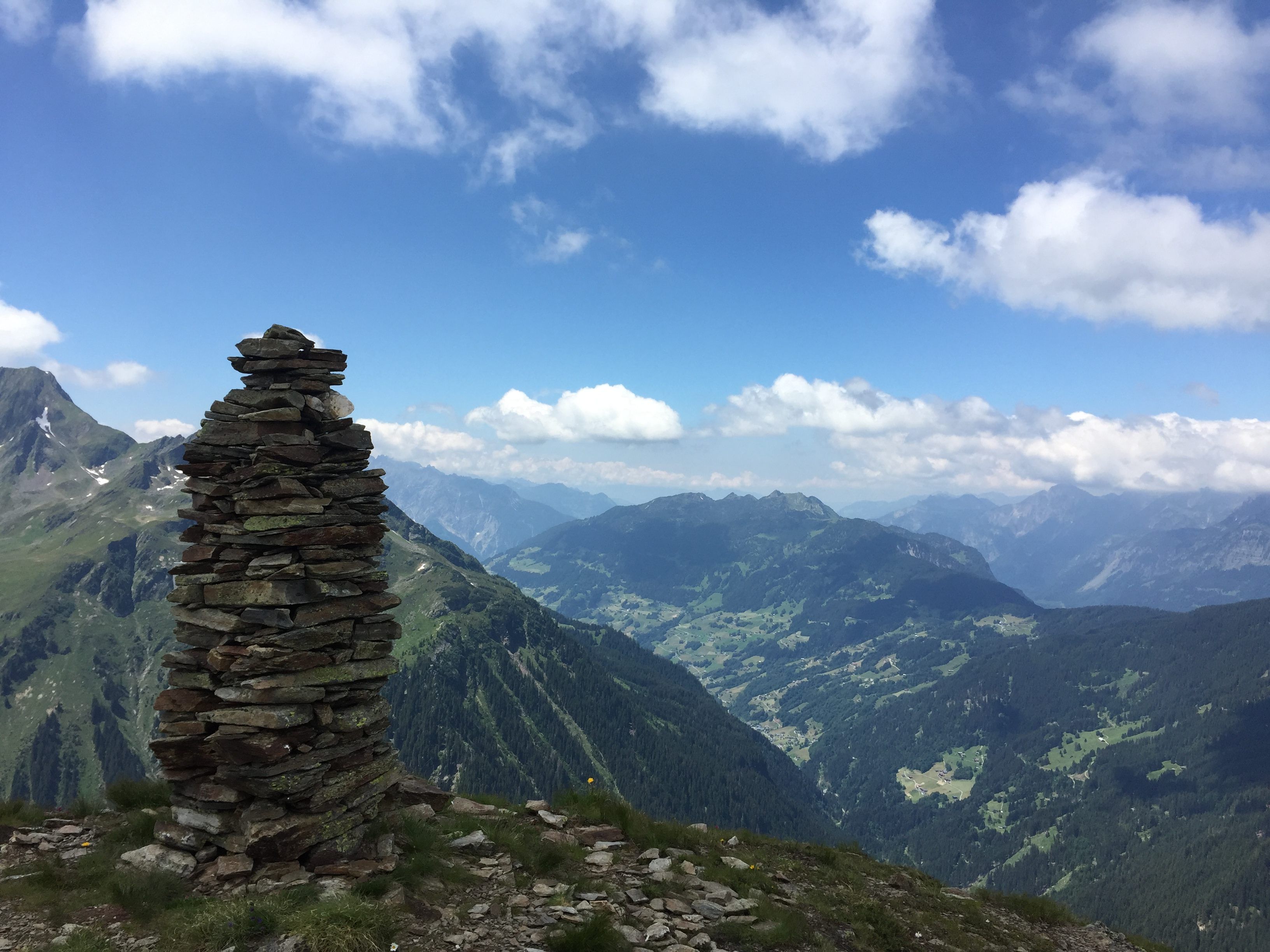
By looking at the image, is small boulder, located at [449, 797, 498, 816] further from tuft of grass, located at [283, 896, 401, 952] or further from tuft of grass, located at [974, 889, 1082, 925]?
tuft of grass, located at [974, 889, 1082, 925]

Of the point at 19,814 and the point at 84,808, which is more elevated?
the point at 19,814

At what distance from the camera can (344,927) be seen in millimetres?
11203

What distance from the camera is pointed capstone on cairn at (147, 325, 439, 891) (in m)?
14.6

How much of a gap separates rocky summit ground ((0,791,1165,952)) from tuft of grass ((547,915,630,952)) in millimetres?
32

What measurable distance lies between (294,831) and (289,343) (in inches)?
480

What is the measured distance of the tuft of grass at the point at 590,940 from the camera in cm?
1220

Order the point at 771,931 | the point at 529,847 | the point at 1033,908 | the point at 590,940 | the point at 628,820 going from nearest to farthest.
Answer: the point at 590,940 < the point at 771,931 < the point at 529,847 < the point at 628,820 < the point at 1033,908

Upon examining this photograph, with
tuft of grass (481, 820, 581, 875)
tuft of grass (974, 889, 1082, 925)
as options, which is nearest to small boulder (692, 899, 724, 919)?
tuft of grass (481, 820, 581, 875)

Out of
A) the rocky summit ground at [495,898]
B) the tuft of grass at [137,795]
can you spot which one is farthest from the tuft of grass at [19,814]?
the tuft of grass at [137,795]

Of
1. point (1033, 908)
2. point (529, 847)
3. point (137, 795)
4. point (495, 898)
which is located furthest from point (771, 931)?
point (137, 795)

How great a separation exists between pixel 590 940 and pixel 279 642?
9.74 metres

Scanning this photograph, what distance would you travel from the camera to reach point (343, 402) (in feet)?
57.5

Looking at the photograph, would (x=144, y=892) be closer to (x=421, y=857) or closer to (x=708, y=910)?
(x=421, y=857)

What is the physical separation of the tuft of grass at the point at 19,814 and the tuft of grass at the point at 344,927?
10.6 metres
